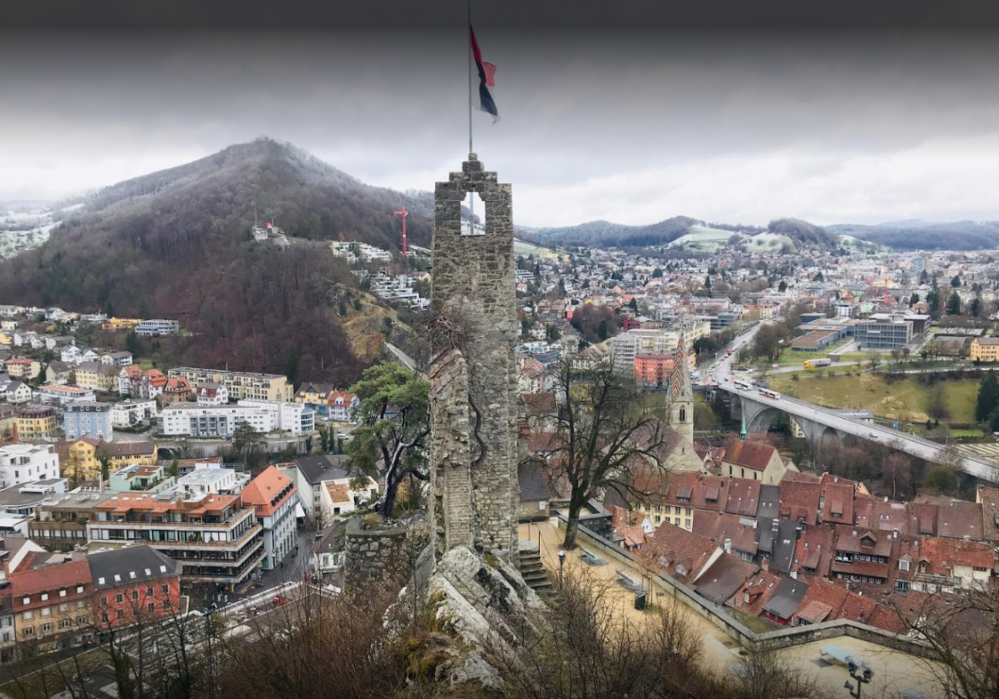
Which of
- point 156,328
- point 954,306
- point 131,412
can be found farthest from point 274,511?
point 954,306

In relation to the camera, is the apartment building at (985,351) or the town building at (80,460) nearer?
the town building at (80,460)

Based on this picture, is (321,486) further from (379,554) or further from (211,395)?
(379,554)

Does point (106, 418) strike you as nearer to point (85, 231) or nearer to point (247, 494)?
point (247, 494)

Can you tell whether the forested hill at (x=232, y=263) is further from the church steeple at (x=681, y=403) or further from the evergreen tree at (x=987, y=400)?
the evergreen tree at (x=987, y=400)

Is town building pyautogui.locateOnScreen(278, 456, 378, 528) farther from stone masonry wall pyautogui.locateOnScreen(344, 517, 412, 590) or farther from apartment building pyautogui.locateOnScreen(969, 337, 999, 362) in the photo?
apartment building pyautogui.locateOnScreen(969, 337, 999, 362)

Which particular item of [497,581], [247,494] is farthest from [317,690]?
[247,494]

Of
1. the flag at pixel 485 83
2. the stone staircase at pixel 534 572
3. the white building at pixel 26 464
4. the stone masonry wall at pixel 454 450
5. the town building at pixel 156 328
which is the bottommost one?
the white building at pixel 26 464

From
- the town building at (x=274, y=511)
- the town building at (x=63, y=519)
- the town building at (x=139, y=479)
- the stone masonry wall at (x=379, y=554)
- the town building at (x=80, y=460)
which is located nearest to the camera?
the stone masonry wall at (x=379, y=554)

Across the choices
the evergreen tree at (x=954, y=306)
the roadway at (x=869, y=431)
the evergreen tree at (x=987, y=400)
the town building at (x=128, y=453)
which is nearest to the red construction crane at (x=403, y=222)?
the roadway at (x=869, y=431)

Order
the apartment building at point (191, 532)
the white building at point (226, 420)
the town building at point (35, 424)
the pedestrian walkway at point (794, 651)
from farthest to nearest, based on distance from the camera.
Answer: the white building at point (226, 420) → the town building at point (35, 424) → the apartment building at point (191, 532) → the pedestrian walkway at point (794, 651)
